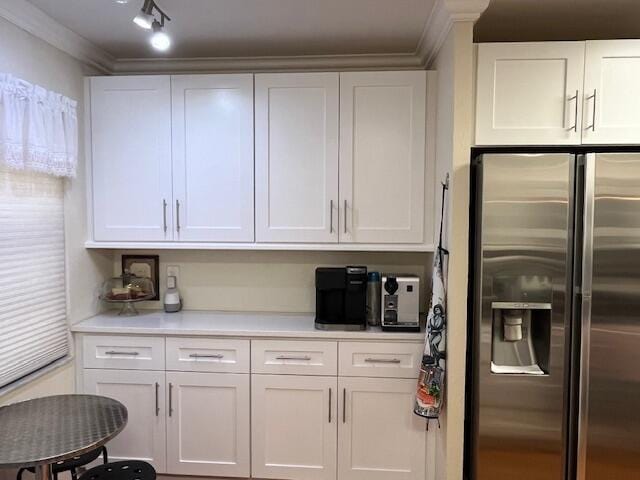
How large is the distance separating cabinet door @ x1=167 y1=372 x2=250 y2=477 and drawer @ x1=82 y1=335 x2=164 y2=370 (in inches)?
5.1

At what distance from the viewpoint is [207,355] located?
2.46 meters

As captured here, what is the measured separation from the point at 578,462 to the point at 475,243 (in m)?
1.04

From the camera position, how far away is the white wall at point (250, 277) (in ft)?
9.44

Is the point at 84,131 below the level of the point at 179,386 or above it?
above

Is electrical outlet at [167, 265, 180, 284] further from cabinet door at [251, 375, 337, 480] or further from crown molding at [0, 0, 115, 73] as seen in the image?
crown molding at [0, 0, 115, 73]

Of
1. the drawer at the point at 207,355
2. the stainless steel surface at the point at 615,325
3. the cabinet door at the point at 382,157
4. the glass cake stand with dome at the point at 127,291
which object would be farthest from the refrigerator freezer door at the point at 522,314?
the glass cake stand with dome at the point at 127,291

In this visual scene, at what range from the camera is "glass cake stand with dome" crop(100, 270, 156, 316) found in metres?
2.74

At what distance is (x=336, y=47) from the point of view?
2.54m

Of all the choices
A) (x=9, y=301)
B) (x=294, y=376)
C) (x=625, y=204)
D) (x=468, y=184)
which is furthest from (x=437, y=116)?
(x=9, y=301)

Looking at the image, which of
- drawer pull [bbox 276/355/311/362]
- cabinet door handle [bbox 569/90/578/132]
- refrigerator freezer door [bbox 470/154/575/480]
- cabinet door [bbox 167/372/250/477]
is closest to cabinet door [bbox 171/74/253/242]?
drawer pull [bbox 276/355/311/362]

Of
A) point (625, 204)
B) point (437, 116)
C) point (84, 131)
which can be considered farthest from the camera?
point (84, 131)

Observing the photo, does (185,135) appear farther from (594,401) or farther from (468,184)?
(594,401)

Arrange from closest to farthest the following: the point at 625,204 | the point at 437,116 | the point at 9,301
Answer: the point at 625,204 < the point at 9,301 < the point at 437,116

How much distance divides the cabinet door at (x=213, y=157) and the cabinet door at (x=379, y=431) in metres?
1.06
